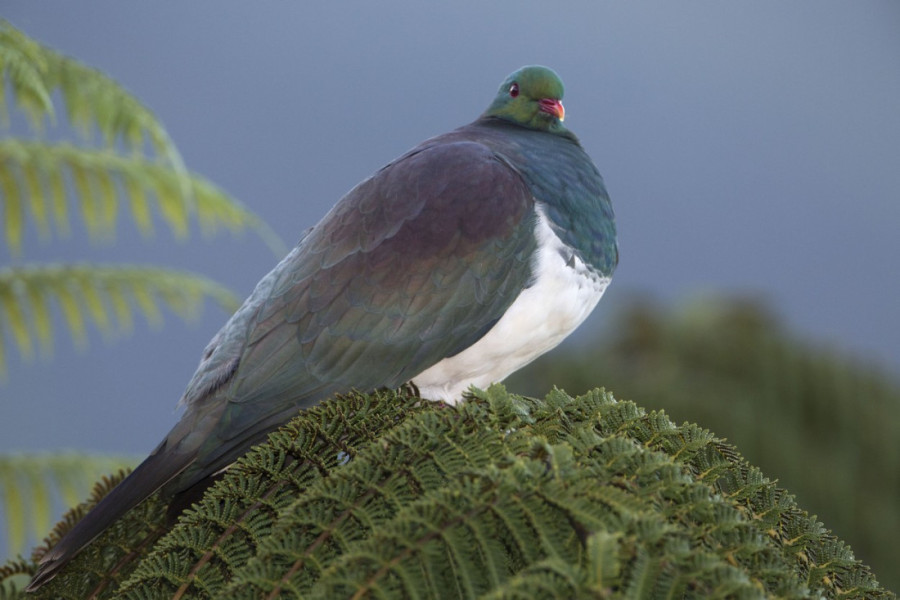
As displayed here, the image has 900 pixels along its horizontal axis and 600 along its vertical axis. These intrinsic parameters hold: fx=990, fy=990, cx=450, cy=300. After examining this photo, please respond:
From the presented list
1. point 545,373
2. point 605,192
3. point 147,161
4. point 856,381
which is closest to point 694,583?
point 605,192

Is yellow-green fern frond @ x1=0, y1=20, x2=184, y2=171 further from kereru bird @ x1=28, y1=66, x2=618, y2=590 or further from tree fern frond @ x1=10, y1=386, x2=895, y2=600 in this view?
tree fern frond @ x1=10, y1=386, x2=895, y2=600

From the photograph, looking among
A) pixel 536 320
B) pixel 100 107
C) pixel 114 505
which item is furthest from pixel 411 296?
pixel 100 107

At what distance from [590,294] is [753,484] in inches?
44.9

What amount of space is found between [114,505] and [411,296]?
0.88 metres

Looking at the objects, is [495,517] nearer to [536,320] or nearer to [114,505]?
[114,505]

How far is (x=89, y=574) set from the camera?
2121 millimetres

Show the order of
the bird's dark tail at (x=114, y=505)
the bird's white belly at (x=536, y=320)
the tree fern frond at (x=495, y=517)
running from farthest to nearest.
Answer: the bird's white belly at (x=536, y=320)
the bird's dark tail at (x=114, y=505)
the tree fern frond at (x=495, y=517)

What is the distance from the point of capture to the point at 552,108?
3.18 metres

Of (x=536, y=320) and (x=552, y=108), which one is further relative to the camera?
(x=552, y=108)

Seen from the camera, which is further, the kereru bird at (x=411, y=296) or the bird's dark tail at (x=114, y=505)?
the kereru bird at (x=411, y=296)

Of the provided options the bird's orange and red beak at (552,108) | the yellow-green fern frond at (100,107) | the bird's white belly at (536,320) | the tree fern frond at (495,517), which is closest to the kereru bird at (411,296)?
the bird's white belly at (536,320)

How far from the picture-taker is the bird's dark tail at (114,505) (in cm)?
211

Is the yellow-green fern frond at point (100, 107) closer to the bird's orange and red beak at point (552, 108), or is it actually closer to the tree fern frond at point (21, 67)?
the tree fern frond at point (21, 67)

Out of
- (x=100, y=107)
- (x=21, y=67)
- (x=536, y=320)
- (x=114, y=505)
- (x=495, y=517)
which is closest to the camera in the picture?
(x=495, y=517)
